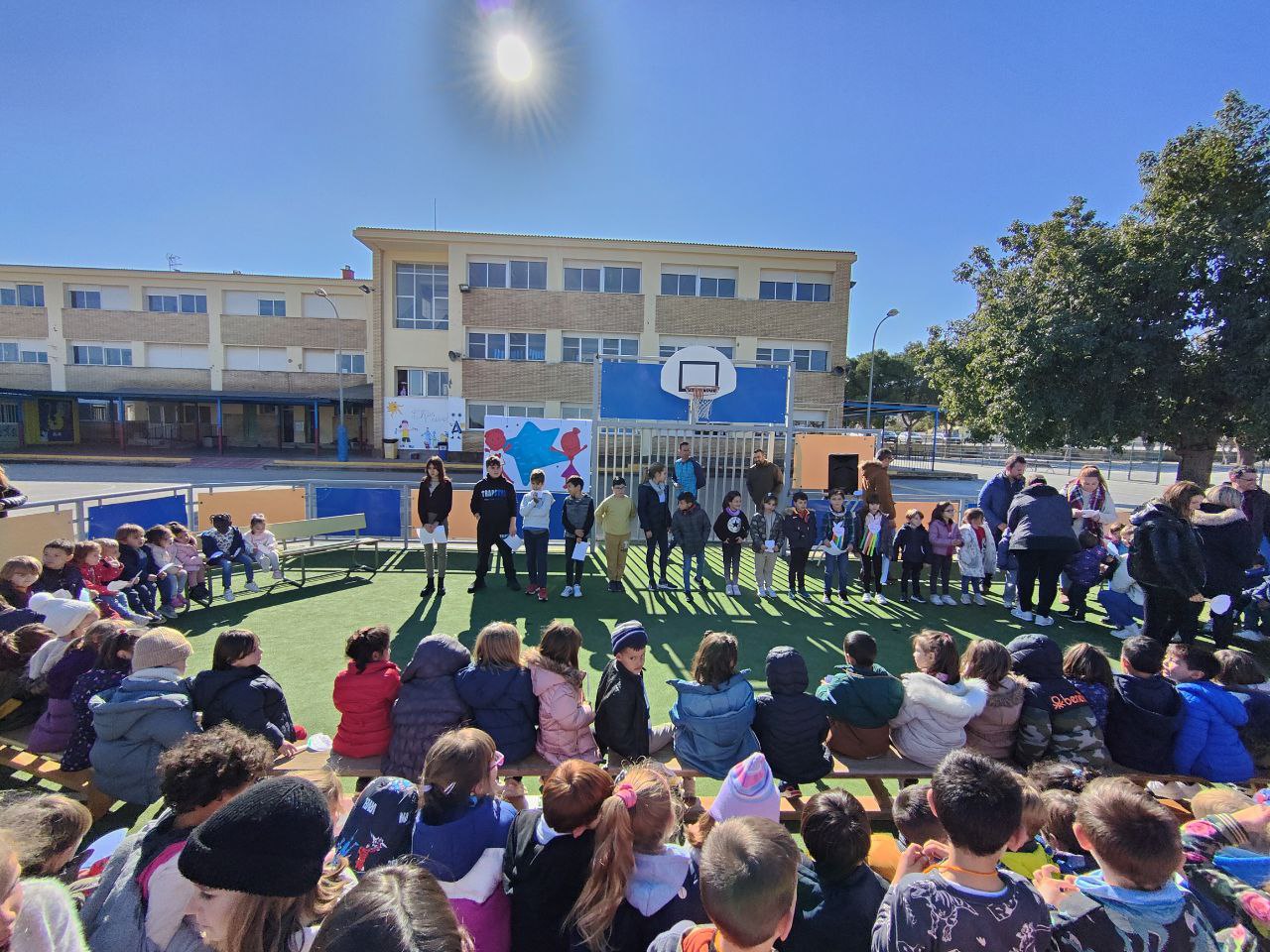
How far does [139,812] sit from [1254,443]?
20.1 m

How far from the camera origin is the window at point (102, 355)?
3231cm

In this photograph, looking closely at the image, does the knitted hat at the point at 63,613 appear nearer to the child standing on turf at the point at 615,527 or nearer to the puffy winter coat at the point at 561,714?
the puffy winter coat at the point at 561,714

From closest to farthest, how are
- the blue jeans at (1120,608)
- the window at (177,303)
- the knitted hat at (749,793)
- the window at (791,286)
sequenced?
the knitted hat at (749,793), the blue jeans at (1120,608), the window at (791,286), the window at (177,303)

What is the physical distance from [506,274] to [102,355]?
2381 centimetres

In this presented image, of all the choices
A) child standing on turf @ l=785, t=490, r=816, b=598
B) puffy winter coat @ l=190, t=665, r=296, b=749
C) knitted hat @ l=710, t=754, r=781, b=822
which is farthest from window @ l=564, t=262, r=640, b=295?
knitted hat @ l=710, t=754, r=781, b=822

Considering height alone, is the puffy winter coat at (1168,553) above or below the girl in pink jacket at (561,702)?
above

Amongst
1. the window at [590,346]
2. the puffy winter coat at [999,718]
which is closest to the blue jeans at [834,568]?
the puffy winter coat at [999,718]

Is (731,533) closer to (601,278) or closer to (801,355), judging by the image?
(601,278)

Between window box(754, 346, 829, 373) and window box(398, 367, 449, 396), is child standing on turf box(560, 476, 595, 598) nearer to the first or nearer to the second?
Result: window box(754, 346, 829, 373)

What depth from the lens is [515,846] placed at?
2113mm

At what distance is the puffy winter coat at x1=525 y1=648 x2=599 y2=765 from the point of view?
3.46 metres

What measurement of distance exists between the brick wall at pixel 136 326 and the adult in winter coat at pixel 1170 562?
3925 centimetres

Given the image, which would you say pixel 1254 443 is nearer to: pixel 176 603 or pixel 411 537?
pixel 411 537

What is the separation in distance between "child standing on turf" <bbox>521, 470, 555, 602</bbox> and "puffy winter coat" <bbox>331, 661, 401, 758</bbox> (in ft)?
14.0
